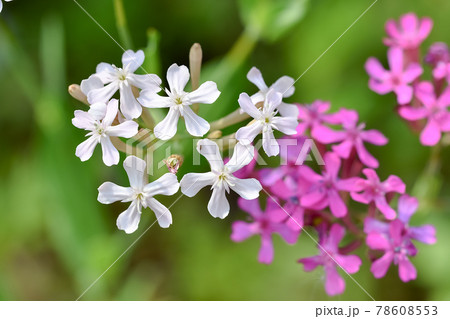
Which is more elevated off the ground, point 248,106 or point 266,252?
point 248,106

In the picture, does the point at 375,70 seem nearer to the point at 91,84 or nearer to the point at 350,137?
the point at 350,137

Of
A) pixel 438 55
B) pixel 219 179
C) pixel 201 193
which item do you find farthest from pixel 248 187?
pixel 201 193

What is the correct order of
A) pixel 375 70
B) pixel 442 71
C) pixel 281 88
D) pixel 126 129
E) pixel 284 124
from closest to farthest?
pixel 126 129, pixel 284 124, pixel 281 88, pixel 442 71, pixel 375 70

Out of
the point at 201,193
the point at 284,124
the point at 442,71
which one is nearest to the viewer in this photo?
the point at 284,124

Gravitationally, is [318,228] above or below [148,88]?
below

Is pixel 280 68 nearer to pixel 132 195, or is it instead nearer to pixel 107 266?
pixel 107 266

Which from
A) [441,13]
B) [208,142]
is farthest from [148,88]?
[441,13]

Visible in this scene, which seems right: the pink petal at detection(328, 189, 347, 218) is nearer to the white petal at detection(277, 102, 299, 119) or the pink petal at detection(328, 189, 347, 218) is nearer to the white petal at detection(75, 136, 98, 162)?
the white petal at detection(277, 102, 299, 119)
